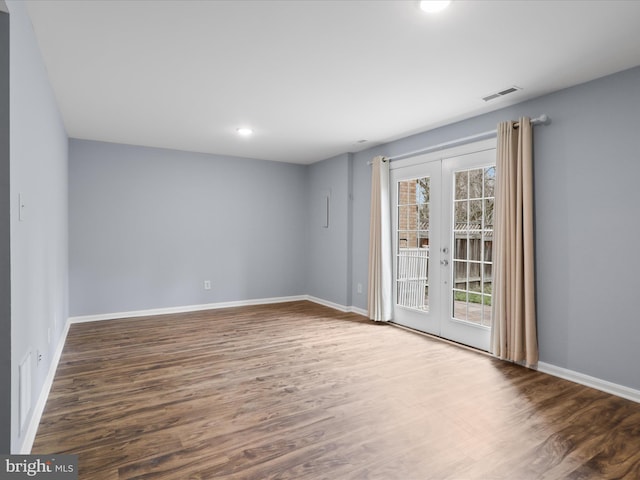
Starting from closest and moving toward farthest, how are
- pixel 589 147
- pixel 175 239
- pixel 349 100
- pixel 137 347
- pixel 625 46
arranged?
1. pixel 625 46
2. pixel 589 147
3. pixel 349 100
4. pixel 137 347
5. pixel 175 239

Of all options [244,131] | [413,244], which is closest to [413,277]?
[413,244]

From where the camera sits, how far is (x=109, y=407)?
264 centimetres

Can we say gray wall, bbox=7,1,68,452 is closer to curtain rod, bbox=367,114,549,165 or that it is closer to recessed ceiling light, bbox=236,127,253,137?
recessed ceiling light, bbox=236,127,253,137

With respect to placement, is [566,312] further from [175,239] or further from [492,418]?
[175,239]

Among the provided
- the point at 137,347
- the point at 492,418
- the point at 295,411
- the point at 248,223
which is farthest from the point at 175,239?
the point at 492,418

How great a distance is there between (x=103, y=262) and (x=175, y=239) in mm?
1034

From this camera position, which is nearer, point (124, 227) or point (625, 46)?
point (625, 46)

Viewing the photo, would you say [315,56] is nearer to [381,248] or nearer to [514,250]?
[514,250]

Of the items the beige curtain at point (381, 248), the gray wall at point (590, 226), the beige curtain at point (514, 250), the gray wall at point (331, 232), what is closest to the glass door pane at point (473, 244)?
the beige curtain at point (514, 250)

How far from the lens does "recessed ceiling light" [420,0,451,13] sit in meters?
2.07

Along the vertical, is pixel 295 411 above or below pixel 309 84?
below

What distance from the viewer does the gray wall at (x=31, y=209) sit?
181 cm

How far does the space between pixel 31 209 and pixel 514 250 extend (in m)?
3.82

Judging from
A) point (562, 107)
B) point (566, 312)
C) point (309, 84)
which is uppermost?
point (309, 84)
